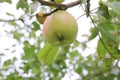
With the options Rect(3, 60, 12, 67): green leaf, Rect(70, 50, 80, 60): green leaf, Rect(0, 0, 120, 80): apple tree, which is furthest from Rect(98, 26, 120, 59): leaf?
Rect(70, 50, 80, 60): green leaf

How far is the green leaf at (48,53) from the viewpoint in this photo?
1.42m

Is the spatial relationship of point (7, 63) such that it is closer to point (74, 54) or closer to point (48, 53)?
point (74, 54)

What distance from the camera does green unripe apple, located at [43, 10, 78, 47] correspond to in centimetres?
111

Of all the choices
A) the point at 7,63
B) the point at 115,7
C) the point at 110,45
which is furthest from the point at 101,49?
the point at 7,63

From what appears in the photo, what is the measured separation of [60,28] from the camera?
1.12 m

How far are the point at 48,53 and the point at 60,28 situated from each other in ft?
1.09

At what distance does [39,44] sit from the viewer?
12.8 feet

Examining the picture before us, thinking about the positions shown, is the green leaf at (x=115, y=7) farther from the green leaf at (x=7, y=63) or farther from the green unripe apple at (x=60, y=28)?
the green leaf at (x=7, y=63)

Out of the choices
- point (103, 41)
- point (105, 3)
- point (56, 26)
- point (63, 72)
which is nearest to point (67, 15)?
point (56, 26)

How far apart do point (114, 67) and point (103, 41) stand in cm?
169

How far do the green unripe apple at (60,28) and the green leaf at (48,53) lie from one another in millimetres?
271

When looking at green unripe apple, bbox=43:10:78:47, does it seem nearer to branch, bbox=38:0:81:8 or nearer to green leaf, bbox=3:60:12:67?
branch, bbox=38:0:81:8

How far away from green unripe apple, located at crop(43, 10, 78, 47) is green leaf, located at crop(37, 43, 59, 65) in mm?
271

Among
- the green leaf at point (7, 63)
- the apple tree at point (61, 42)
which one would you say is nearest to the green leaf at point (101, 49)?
the apple tree at point (61, 42)
